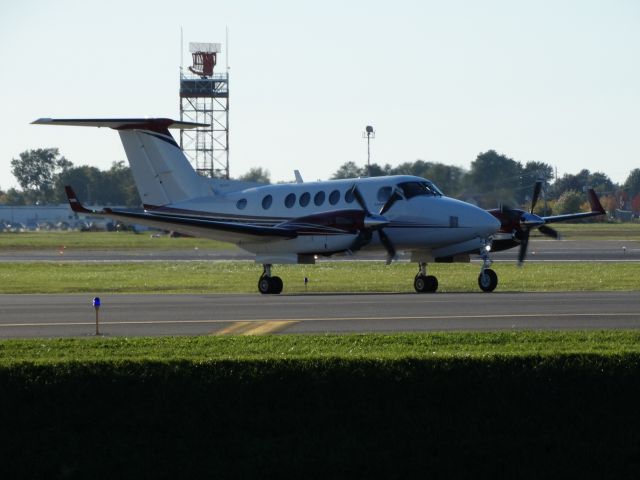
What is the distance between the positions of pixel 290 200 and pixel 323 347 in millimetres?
18063

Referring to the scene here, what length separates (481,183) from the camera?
68625mm

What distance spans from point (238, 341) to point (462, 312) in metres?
7.42

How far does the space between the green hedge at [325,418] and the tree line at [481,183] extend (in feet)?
62.2

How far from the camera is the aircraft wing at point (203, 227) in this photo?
3238 centimetres

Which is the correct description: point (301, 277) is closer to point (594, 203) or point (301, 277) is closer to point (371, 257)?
point (594, 203)

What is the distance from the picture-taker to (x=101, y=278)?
4281cm

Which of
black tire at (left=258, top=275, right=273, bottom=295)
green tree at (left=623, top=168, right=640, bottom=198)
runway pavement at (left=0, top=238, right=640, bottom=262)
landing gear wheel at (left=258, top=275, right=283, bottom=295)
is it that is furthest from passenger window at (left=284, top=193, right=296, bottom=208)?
green tree at (left=623, top=168, right=640, bottom=198)

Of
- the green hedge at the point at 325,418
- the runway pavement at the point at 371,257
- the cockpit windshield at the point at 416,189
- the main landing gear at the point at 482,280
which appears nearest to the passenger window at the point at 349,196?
the cockpit windshield at the point at 416,189

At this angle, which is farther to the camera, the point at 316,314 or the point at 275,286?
the point at 275,286

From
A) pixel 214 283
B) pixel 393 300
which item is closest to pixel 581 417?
pixel 393 300

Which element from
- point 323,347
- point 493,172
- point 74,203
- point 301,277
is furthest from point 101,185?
point 323,347

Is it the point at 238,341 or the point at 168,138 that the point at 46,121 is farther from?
the point at 238,341

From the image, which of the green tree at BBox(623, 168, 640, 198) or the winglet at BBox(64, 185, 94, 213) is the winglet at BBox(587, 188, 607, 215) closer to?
the winglet at BBox(64, 185, 94, 213)

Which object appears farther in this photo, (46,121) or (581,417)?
(46,121)
